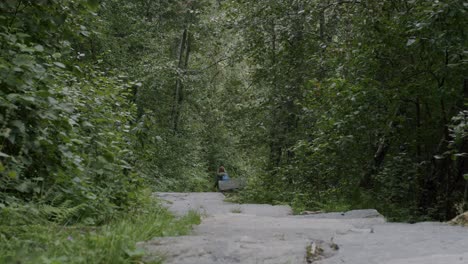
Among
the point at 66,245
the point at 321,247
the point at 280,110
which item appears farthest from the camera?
the point at 280,110

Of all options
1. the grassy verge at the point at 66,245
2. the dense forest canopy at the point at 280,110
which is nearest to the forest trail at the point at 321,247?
the grassy verge at the point at 66,245

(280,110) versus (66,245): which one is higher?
(280,110)

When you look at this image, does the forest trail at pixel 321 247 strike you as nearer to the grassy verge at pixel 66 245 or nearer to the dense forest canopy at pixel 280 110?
the grassy verge at pixel 66 245

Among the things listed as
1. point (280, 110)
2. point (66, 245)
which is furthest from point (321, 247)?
point (280, 110)

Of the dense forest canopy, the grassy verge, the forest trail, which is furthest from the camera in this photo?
the dense forest canopy

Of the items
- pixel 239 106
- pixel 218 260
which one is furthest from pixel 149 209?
pixel 239 106

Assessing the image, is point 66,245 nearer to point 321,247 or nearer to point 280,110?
point 321,247

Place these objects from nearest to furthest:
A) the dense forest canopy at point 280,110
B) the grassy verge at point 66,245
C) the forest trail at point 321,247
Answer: the grassy verge at point 66,245 < the forest trail at point 321,247 < the dense forest canopy at point 280,110

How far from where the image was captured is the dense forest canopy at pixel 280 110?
3.93 m

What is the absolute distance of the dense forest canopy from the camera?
12.9 ft

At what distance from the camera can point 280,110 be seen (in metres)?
14.8

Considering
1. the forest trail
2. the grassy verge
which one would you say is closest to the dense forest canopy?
the grassy verge

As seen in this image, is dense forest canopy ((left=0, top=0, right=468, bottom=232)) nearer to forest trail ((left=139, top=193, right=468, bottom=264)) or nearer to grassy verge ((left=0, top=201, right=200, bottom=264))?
grassy verge ((left=0, top=201, right=200, bottom=264))

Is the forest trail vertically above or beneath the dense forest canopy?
beneath
